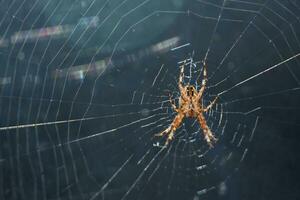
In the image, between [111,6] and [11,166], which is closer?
[11,166]

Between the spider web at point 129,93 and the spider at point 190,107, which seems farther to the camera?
the spider web at point 129,93

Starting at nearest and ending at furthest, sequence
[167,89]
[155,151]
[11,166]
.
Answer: [167,89] < [11,166] < [155,151]

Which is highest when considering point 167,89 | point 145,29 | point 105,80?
point 145,29

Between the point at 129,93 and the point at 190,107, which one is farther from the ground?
the point at 129,93

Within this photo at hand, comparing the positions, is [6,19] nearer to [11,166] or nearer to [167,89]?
[11,166]

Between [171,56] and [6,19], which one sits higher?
[6,19]

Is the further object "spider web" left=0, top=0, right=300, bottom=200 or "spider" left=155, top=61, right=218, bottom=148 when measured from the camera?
"spider web" left=0, top=0, right=300, bottom=200

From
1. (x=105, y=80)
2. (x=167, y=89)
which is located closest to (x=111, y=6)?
(x=105, y=80)

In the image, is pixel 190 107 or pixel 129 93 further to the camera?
pixel 129 93
